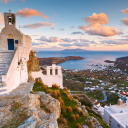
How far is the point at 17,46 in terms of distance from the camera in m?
8.63

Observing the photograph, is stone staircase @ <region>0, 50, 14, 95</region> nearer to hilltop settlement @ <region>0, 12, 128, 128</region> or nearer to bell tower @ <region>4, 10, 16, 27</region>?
hilltop settlement @ <region>0, 12, 128, 128</region>

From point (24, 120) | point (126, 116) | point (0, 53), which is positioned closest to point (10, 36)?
point (0, 53)

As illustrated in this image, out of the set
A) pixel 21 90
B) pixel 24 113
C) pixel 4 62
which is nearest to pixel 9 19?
pixel 4 62

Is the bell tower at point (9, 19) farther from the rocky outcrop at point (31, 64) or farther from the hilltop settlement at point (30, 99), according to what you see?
the rocky outcrop at point (31, 64)

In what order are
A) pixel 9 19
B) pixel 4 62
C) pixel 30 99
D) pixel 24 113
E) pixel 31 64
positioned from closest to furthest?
pixel 24 113 → pixel 30 99 → pixel 4 62 → pixel 9 19 → pixel 31 64

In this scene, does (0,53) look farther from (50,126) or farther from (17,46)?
(50,126)

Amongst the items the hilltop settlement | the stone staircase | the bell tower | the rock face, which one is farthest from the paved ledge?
the bell tower

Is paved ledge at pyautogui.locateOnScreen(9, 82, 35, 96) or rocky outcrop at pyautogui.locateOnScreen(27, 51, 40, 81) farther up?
rocky outcrop at pyautogui.locateOnScreen(27, 51, 40, 81)

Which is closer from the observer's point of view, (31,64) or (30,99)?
(30,99)

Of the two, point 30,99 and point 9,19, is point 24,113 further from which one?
point 9,19

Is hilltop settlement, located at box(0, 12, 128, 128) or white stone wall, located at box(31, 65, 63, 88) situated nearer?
hilltop settlement, located at box(0, 12, 128, 128)

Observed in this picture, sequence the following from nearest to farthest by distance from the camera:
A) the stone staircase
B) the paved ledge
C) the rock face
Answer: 1. the rock face
2. the stone staircase
3. the paved ledge

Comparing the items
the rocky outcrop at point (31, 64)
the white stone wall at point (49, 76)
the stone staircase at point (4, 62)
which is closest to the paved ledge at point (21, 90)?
the stone staircase at point (4, 62)

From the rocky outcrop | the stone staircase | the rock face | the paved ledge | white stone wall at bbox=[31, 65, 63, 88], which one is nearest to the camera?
the rock face
